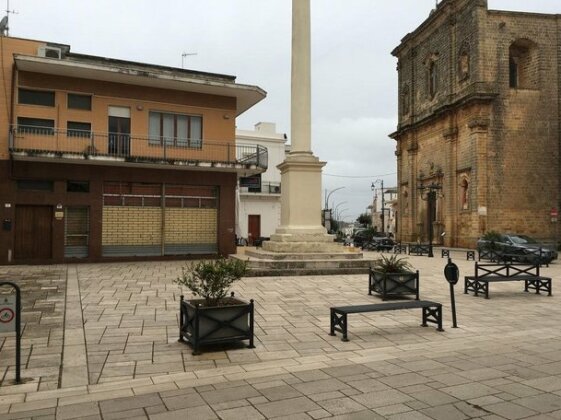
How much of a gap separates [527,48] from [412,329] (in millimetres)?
34508

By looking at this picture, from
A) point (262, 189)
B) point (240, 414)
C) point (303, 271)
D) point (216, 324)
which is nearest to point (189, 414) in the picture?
point (240, 414)

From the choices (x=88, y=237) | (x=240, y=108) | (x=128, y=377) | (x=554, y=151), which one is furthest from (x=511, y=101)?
(x=128, y=377)

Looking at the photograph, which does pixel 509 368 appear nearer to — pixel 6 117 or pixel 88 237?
pixel 88 237

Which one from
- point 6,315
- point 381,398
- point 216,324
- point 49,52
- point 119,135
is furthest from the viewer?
point 119,135

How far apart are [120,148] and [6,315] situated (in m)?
16.2

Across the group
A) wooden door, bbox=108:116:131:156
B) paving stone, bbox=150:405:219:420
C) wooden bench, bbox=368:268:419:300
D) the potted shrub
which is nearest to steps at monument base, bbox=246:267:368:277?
the potted shrub

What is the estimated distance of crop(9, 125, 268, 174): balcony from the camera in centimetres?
1898

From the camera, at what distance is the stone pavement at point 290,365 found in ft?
15.9

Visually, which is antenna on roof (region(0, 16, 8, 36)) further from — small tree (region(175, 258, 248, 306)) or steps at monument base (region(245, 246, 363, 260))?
small tree (region(175, 258, 248, 306))

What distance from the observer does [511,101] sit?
3419 centimetres

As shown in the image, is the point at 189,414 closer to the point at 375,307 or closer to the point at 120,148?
the point at 375,307

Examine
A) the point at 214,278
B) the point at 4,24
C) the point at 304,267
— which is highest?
the point at 4,24

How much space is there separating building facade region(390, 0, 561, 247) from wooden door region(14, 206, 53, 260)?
22607 millimetres

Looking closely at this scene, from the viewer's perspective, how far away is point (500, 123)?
34000 millimetres
